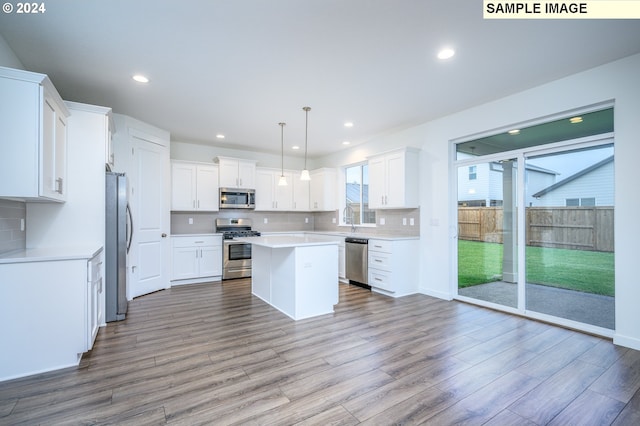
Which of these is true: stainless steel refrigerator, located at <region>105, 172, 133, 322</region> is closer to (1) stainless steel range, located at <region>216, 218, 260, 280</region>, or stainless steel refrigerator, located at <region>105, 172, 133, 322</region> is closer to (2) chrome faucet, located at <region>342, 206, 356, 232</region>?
(1) stainless steel range, located at <region>216, 218, 260, 280</region>

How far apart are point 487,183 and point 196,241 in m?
4.92

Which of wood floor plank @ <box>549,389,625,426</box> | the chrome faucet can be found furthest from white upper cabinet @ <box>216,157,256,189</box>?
wood floor plank @ <box>549,389,625,426</box>

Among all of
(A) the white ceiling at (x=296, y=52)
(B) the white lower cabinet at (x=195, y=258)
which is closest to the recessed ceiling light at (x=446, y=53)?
(A) the white ceiling at (x=296, y=52)

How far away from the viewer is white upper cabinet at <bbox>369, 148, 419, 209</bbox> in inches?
187

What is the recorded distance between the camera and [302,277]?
3.61m

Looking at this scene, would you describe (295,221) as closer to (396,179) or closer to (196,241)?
(196,241)

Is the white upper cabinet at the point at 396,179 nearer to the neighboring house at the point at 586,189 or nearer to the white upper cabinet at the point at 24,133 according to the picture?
the neighboring house at the point at 586,189

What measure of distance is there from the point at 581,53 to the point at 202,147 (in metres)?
5.92

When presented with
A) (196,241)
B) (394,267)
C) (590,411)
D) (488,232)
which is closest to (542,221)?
(488,232)

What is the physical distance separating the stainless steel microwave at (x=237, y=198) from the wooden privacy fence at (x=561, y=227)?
4228mm

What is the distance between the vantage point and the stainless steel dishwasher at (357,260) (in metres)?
5.06

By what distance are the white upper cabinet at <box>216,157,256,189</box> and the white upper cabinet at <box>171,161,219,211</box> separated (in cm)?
17

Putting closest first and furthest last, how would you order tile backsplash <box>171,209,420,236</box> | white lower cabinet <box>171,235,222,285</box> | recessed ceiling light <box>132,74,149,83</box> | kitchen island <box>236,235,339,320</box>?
recessed ceiling light <box>132,74,149,83</box> < kitchen island <box>236,235,339,320</box> < tile backsplash <box>171,209,420,236</box> < white lower cabinet <box>171,235,222,285</box>

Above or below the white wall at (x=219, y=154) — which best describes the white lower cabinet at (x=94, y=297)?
below
